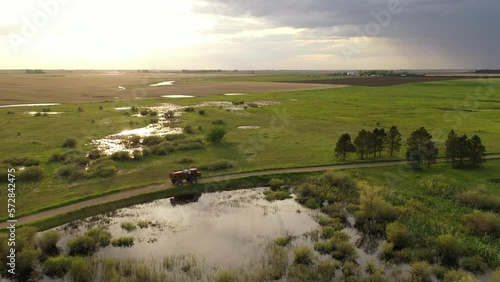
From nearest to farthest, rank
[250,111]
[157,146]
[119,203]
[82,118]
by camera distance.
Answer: [119,203] → [157,146] → [82,118] → [250,111]

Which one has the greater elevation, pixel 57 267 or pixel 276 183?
pixel 276 183

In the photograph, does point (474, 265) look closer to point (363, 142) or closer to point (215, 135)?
point (363, 142)

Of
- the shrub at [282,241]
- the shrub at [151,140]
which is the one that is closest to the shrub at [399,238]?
the shrub at [282,241]

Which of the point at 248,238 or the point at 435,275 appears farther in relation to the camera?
the point at 248,238

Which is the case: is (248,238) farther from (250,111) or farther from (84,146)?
(250,111)

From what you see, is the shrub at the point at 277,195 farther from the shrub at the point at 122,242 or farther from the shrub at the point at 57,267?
the shrub at the point at 57,267

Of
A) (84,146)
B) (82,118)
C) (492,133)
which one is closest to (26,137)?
(84,146)

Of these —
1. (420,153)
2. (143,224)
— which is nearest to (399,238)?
(420,153)

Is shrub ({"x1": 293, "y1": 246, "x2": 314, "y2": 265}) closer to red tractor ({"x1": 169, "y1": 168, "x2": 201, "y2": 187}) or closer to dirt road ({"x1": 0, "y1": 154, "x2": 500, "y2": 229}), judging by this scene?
red tractor ({"x1": 169, "y1": 168, "x2": 201, "y2": 187})
